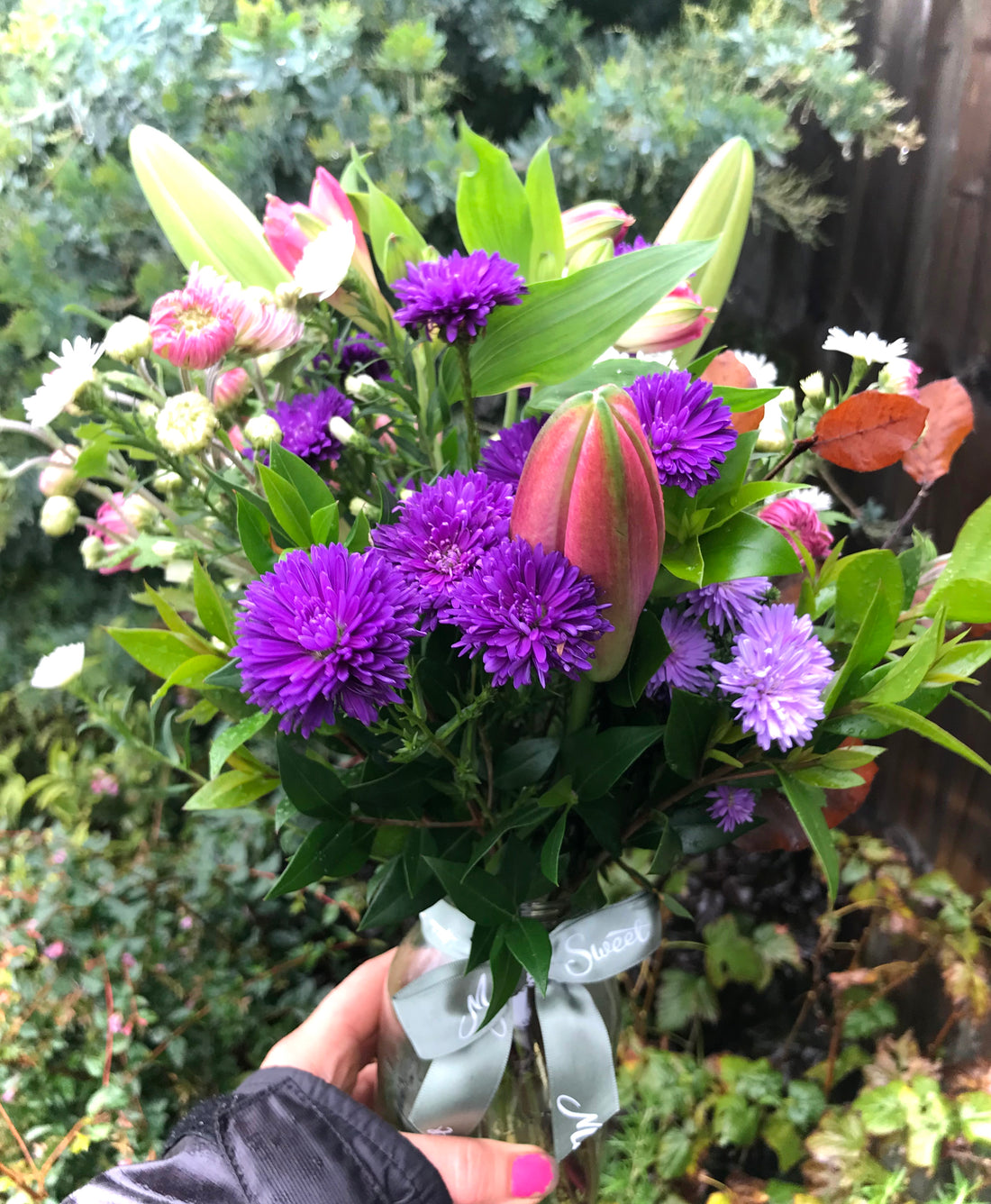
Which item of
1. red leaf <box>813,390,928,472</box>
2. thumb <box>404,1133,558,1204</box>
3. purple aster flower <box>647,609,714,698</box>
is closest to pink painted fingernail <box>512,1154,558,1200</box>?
thumb <box>404,1133,558,1204</box>

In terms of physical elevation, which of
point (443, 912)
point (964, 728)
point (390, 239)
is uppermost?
point (390, 239)

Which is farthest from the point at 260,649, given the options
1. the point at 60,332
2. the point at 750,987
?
the point at 750,987

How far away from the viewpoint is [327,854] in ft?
1.20

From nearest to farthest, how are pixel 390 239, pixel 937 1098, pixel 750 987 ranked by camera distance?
1. pixel 390 239
2. pixel 937 1098
3. pixel 750 987

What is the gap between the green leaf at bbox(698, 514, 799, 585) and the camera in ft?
0.98

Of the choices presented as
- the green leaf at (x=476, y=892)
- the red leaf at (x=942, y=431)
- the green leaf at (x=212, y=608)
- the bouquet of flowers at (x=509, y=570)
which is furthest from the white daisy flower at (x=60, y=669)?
the red leaf at (x=942, y=431)

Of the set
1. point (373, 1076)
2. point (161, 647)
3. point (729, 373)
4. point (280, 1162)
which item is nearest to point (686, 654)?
point (729, 373)

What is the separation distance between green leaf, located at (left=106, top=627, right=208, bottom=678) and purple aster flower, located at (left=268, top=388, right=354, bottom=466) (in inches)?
3.9

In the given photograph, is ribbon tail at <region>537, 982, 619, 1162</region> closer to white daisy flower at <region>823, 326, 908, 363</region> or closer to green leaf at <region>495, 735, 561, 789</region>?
green leaf at <region>495, 735, 561, 789</region>

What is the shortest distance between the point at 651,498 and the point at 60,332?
28.5 inches

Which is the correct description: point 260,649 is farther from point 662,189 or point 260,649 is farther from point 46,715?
point 46,715

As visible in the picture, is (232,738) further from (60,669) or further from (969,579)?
(969,579)

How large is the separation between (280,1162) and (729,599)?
1.22ft

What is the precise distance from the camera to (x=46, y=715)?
1.08m
